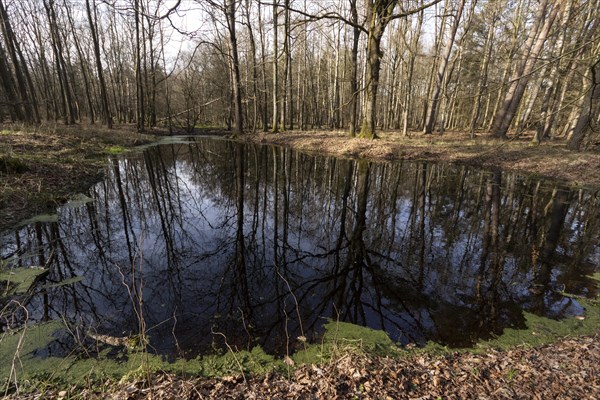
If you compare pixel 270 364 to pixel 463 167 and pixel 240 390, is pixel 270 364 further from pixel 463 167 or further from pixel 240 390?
pixel 463 167

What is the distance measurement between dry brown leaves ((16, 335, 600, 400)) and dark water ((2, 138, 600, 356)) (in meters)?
0.54

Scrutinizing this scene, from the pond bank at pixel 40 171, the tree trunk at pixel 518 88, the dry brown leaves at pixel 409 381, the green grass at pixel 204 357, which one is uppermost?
the tree trunk at pixel 518 88

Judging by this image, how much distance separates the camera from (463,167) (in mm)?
14016

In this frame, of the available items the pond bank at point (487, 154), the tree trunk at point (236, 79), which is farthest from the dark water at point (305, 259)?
the tree trunk at point (236, 79)

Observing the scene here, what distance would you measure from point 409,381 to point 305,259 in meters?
3.08

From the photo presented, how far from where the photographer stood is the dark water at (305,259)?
3.79 metres

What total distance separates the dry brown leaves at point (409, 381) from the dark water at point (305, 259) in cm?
54

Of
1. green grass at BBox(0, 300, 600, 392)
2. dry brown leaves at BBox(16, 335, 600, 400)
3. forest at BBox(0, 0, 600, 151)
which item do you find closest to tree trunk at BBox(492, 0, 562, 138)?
forest at BBox(0, 0, 600, 151)

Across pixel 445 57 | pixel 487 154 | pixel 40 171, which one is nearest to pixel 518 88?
pixel 445 57

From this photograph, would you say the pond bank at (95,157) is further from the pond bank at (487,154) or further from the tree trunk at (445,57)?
the tree trunk at (445,57)

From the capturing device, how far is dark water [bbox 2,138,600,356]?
379cm

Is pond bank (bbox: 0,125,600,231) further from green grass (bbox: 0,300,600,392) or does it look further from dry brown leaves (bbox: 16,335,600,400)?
green grass (bbox: 0,300,600,392)

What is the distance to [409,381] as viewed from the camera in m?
2.73

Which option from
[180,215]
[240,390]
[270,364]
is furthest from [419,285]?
[180,215]
